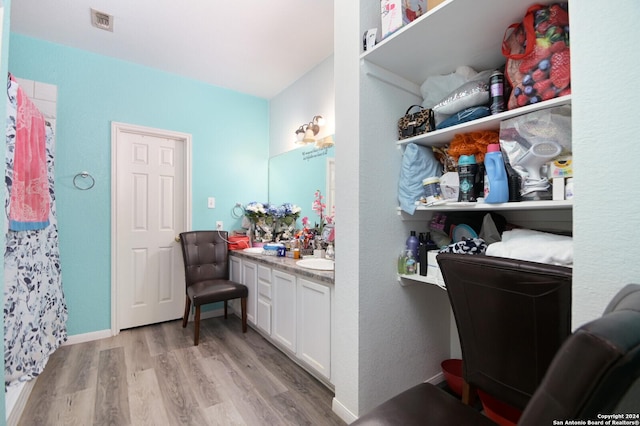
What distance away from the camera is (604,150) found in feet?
2.43

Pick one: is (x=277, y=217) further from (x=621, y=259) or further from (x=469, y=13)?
(x=621, y=259)

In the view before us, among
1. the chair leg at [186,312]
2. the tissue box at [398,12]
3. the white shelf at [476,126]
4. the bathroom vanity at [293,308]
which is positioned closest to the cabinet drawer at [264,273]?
the bathroom vanity at [293,308]

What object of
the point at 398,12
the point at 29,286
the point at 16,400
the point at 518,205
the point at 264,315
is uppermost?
the point at 398,12

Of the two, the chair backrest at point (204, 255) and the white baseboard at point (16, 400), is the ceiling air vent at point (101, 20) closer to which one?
the chair backrest at point (204, 255)

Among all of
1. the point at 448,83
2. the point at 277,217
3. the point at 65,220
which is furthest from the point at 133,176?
the point at 448,83

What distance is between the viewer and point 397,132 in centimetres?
156

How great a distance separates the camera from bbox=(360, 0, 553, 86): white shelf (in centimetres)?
106

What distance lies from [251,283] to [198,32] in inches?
88.2

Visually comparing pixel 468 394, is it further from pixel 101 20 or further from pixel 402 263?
pixel 101 20

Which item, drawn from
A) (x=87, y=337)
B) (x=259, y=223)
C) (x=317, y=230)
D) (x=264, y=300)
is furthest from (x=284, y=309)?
(x=87, y=337)

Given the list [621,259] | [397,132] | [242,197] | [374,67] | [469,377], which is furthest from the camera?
[242,197]

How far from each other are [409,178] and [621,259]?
91cm

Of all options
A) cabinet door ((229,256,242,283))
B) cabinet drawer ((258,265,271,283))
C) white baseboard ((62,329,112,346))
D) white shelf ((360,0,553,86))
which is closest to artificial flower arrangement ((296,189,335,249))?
cabinet drawer ((258,265,271,283))

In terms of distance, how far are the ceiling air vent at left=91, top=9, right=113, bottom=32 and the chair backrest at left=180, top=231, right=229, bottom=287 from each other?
1838mm
